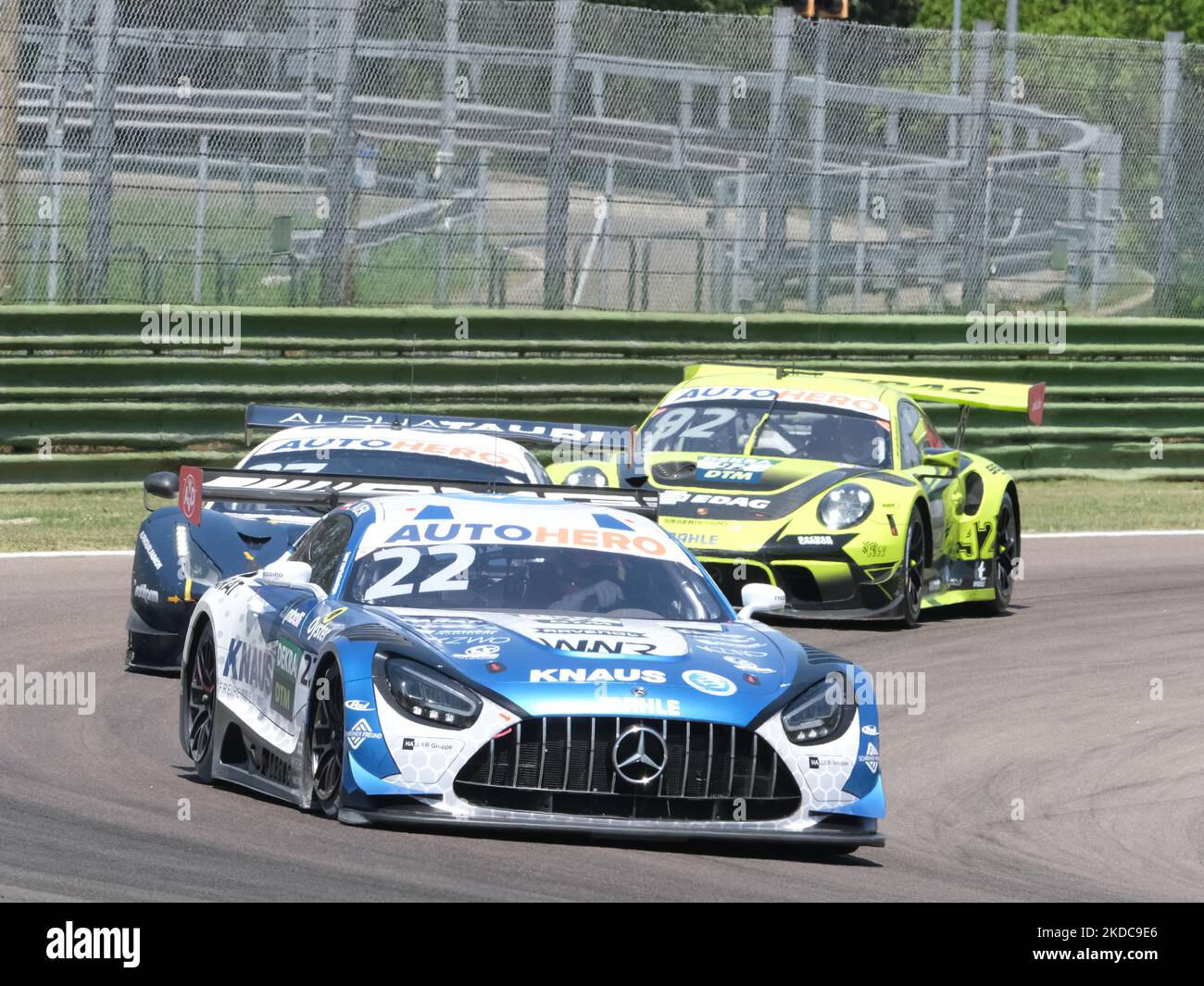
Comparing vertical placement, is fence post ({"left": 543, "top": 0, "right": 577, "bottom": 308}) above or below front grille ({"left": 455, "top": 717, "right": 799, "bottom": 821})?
above

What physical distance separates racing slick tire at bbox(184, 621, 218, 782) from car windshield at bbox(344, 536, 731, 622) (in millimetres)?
887

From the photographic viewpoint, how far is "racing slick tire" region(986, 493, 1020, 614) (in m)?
14.0

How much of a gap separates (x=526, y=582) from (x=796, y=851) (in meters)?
1.37

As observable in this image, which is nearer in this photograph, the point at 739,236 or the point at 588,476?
the point at 588,476

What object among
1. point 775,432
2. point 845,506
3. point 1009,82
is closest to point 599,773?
point 845,506

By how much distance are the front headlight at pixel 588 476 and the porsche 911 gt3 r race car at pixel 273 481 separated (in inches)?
39.6

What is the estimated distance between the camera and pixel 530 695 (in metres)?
6.95

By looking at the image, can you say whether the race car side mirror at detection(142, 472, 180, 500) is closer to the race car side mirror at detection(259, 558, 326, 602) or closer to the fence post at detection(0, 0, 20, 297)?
the race car side mirror at detection(259, 558, 326, 602)

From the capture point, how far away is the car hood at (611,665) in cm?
699

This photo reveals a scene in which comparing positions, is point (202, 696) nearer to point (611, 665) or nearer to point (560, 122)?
point (611, 665)

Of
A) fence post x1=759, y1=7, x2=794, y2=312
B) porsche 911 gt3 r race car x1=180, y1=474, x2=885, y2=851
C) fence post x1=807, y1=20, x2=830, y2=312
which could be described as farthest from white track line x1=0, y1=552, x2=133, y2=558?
fence post x1=807, y1=20, x2=830, y2=312

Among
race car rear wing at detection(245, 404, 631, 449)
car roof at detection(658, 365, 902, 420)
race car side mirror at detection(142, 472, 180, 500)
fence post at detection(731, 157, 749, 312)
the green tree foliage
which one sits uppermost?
the green tree foliage

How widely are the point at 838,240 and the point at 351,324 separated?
4.31 meters
